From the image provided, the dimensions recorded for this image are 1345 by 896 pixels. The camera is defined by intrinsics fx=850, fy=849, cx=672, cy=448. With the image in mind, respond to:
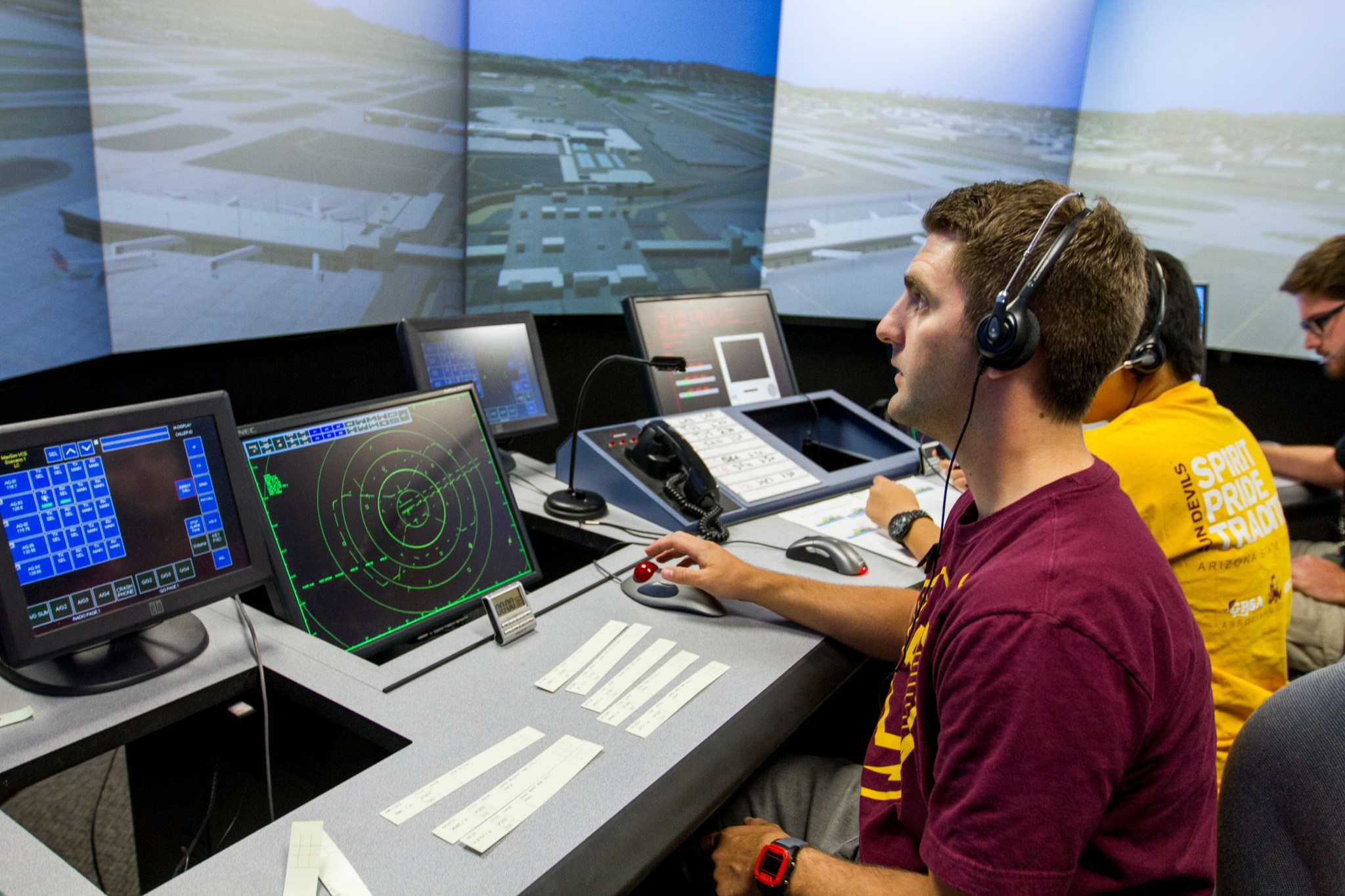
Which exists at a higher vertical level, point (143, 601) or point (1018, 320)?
point (1018, 320)

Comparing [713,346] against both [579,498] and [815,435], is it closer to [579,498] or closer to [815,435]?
[815,435]

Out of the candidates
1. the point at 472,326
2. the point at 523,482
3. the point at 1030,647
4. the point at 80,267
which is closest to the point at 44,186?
the point at 80,267

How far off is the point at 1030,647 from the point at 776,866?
42 centimetres

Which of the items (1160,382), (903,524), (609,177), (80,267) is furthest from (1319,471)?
(80,267)

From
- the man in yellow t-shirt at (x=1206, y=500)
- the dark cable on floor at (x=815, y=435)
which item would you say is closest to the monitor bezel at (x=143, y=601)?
the man in yellow t-shirt at (x=1206, y=500)

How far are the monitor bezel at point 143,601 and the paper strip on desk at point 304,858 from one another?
381 mm

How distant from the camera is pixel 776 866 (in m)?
0.94

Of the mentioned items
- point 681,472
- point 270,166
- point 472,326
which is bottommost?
point 681,472

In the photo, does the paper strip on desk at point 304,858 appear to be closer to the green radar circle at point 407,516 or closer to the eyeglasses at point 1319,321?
the green radar circle at point 407,516

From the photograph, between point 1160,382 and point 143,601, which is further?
point 1160,382

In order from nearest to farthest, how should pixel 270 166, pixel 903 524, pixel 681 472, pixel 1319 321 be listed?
pixel 903 524 < pixel 681 472 < pixel 1319 321 < pixel 270 166

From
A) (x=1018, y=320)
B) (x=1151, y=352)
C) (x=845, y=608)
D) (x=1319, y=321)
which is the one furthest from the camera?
(x=1319, y=321)

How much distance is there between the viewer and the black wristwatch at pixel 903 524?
167 cm

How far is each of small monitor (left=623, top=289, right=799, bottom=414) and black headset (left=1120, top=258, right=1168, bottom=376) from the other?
988 millimetres
